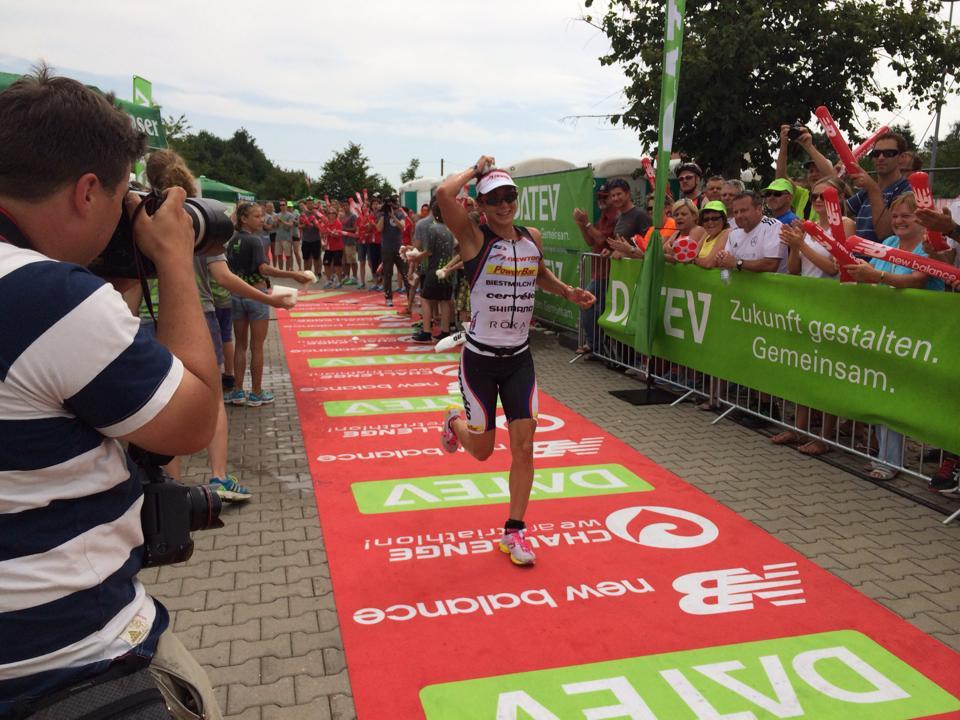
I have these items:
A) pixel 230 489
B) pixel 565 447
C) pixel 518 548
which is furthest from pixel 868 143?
pixel 230 489

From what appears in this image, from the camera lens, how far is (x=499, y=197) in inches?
171

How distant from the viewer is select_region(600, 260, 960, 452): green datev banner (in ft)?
16.9

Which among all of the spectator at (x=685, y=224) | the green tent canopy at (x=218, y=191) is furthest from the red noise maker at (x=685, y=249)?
the green tent canopy at (x=218, y=191)

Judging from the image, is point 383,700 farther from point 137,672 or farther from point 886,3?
point 886,3

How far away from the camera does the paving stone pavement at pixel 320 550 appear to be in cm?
333

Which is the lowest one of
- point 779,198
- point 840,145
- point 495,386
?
point 495,386

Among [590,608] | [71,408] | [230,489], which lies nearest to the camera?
[71,408]

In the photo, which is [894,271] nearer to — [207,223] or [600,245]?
[600,245]

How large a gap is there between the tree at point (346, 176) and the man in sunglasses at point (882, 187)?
193 ft

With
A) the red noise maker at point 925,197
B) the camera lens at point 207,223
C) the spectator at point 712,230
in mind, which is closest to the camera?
the camera lens at point 207,223

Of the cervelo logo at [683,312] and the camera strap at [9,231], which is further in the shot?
the cervelo logo at [683,312]

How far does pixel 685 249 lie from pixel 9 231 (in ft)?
24.5

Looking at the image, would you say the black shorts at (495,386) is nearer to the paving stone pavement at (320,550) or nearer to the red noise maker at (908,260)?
the paving stone pavement at (320,550)

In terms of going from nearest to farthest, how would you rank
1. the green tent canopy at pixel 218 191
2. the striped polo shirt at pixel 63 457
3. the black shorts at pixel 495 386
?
1. the striped polo shirt at pixel 63 457
2. the black shorts at pixel 495 386
3. the green tent canopy at pixel 218 191
